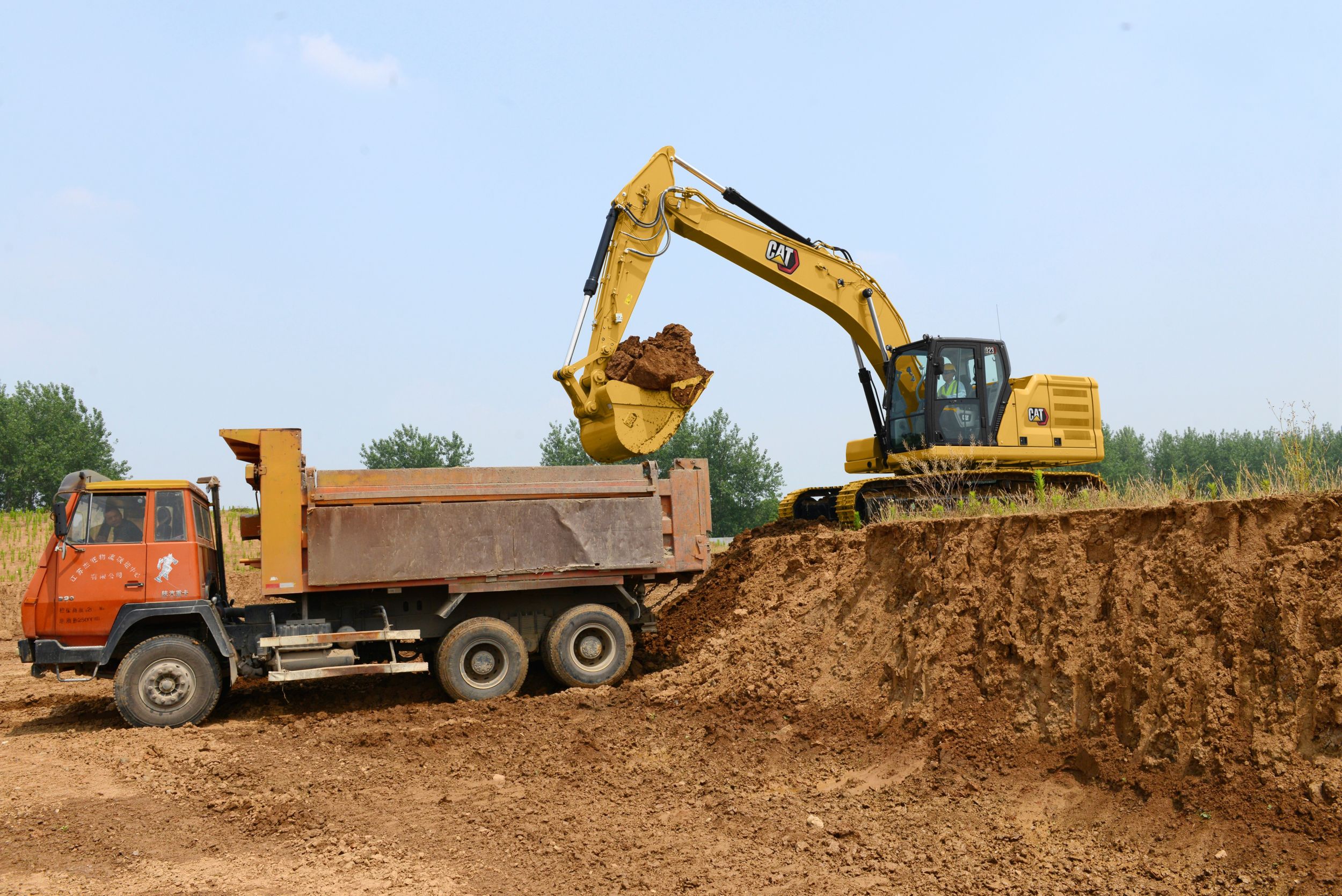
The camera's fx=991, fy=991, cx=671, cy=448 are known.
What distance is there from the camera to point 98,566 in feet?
31.8

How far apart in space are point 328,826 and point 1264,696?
19.9 ft

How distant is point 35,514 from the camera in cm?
3045

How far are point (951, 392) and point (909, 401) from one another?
0.68 meters

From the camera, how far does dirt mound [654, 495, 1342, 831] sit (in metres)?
5.78

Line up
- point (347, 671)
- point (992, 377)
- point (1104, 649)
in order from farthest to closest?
point (992, 377) → point (347, 671) → point (1104, 649)

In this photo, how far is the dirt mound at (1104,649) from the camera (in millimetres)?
5781

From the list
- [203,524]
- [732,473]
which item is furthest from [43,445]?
[203,524]

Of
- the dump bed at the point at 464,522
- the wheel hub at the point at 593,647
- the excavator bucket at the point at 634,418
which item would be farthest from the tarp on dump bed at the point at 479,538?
the excavator bucket at the point at 634,418

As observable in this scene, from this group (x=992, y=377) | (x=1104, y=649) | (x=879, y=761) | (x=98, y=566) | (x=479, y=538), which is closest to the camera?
(x=1104, y=649)

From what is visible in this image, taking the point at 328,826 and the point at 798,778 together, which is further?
the point at 798,778

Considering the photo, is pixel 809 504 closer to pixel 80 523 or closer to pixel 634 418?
pixel 634 418

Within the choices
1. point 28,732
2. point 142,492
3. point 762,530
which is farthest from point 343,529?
point 762,530

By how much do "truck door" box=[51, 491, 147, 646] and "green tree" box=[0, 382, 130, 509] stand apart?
53.5m

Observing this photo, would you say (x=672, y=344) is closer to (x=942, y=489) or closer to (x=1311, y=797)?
(x=942, y=489)
